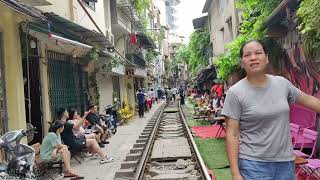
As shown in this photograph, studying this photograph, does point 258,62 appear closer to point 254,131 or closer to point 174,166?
point 254,131

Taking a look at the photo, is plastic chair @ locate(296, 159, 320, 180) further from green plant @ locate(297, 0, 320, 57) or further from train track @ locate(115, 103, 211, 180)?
train track @ locate(115, 103, 211, 180)

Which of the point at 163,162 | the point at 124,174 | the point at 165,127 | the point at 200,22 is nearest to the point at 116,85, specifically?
the point at 165,127

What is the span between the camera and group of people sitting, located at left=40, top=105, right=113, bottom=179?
9789 mm

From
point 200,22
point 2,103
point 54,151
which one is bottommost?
point 54,151

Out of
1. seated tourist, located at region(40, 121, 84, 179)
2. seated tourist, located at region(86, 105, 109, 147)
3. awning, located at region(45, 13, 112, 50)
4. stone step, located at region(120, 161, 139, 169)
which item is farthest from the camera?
seated tourist, located at region(86, 105, 109, 147)

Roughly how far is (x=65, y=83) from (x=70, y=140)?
5.31 metres

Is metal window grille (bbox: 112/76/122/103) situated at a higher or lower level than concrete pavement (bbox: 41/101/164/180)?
higher

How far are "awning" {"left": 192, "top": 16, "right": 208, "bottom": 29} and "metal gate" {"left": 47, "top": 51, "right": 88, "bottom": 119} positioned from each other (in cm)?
2446

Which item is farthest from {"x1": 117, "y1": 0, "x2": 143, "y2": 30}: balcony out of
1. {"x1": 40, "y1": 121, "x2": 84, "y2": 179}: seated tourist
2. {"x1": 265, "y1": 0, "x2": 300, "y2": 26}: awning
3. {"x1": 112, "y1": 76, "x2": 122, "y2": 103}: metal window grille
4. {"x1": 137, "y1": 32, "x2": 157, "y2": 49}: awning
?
{"x1": 40, "y1": 121, "x2": 84, "y2": 179}: seated tourist

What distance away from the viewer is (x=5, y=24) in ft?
35.1

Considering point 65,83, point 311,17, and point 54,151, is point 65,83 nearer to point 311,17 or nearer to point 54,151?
point 54,151

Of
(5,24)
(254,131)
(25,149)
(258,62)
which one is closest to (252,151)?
(254,131)

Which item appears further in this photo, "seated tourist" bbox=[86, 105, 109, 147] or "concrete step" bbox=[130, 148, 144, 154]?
"seated tourist" bbox=[86, 105, 109, 147]

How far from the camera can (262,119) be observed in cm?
355
